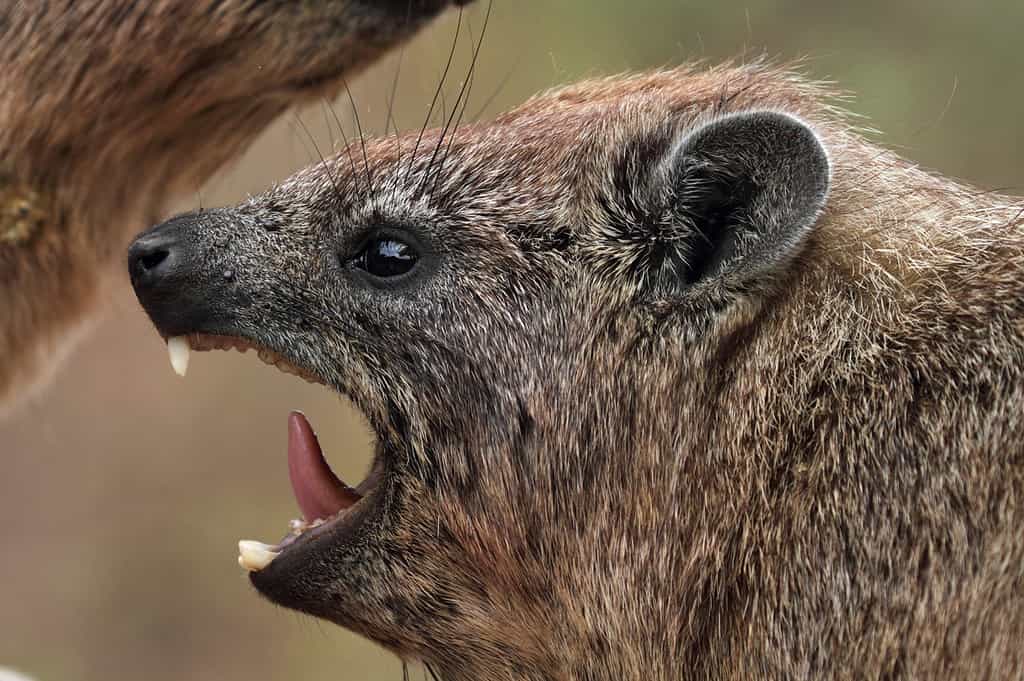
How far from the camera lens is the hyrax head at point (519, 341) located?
3.06 meters

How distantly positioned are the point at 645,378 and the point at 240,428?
5896mm

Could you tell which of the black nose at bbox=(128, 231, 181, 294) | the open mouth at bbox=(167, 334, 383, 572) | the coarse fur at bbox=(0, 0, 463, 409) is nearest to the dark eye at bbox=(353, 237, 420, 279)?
the open mouth at bbox=(167, 334, 383, 572)

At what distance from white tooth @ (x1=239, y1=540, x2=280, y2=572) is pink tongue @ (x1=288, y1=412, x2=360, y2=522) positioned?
A: 14cm

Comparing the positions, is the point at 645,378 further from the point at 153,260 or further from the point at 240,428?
the point at 240,428

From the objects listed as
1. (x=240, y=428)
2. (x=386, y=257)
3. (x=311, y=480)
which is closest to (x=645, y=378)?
(x=386, y=257)

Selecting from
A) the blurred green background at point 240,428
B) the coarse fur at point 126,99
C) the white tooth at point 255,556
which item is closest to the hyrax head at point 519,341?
the white tooth at point 255,556

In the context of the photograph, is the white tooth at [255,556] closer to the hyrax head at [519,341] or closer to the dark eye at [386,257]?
the hyrax head at [519,341]

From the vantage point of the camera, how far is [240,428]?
8.64 metres

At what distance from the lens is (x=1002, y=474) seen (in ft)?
8.94

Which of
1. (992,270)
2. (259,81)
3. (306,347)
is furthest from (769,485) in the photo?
(259,81)

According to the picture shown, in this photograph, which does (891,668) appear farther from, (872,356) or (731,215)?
(731,215)

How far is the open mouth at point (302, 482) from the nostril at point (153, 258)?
0.18 metres

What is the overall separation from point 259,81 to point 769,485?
1.99m

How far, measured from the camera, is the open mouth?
327cm
